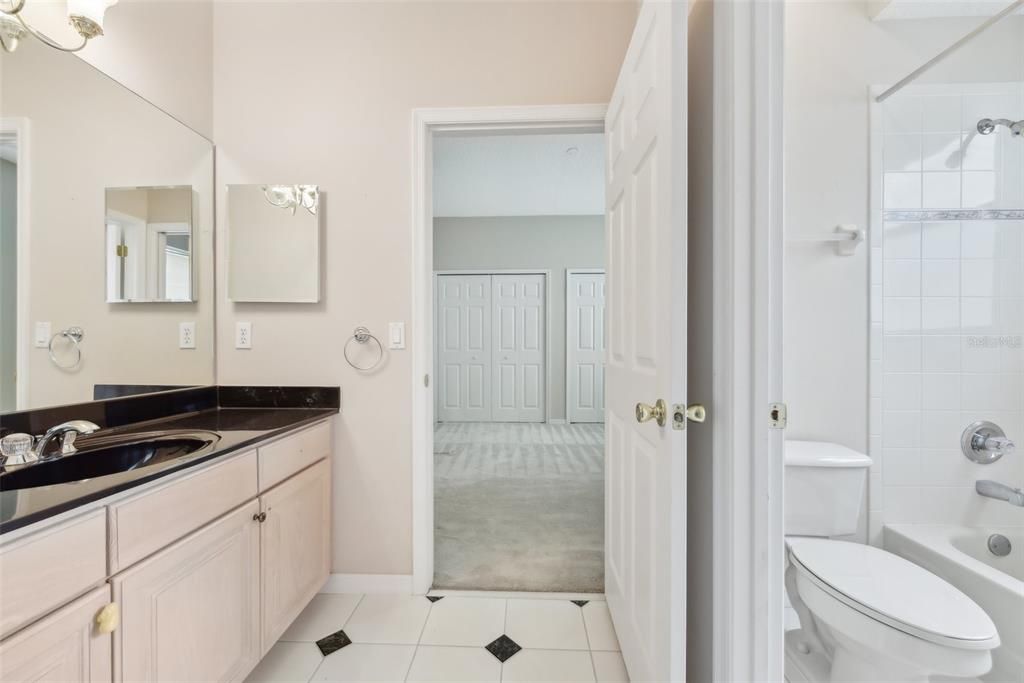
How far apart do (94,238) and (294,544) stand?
1.20 meters

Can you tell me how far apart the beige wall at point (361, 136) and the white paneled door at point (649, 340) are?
2.09ft

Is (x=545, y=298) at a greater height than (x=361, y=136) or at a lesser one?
lesser

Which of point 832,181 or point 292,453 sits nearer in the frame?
point 292,453

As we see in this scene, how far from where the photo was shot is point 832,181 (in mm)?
1480

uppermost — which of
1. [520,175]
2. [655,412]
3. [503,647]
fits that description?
[520,175]

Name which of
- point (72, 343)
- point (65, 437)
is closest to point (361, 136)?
point (72, 343)

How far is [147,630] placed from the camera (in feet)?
2.72

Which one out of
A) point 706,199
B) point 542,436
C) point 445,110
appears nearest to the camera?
point 706,199

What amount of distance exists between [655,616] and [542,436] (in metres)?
3.47

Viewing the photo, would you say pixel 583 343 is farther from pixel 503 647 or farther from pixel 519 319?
pixel 503 647

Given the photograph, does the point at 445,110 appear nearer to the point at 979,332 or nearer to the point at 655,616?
the point at 655,616

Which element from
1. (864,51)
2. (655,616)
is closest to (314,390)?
(655,616)

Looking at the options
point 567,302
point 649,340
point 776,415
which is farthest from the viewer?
point 567,302

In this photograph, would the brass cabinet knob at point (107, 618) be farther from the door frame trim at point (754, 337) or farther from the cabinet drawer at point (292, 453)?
the door frame trim at point (754, 337)
